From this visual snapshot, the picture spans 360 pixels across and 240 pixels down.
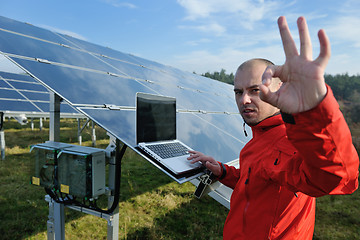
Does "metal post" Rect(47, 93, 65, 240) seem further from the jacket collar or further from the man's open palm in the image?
the man's open palm

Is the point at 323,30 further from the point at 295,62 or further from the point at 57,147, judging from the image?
the point at 57,147

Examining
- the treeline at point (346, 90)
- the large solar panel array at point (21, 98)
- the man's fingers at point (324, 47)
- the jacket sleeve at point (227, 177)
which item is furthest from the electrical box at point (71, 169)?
the treeline at point (346, 90)

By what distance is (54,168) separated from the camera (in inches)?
107

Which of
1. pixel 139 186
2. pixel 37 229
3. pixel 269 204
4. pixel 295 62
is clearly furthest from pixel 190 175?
pixel 139 186

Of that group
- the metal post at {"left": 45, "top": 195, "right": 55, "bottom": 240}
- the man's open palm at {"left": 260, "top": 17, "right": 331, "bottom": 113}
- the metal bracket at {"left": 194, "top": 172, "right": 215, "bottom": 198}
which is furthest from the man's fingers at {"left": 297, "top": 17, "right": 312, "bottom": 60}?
the metal post at {"left": 45, "top": 195, "right": 55, "bottom": 240}

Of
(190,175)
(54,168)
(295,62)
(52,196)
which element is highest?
(295,62)

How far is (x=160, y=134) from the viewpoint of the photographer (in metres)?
2.53

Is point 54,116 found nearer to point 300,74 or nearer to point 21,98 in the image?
point 300,74

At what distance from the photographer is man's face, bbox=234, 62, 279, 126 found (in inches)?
76.0

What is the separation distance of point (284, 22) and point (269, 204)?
4.00 feet

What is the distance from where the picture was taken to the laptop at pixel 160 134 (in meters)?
2.14

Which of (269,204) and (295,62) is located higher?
(295,62)

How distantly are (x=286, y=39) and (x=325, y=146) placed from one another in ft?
1.60

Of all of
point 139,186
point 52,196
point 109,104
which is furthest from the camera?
point 139,186
